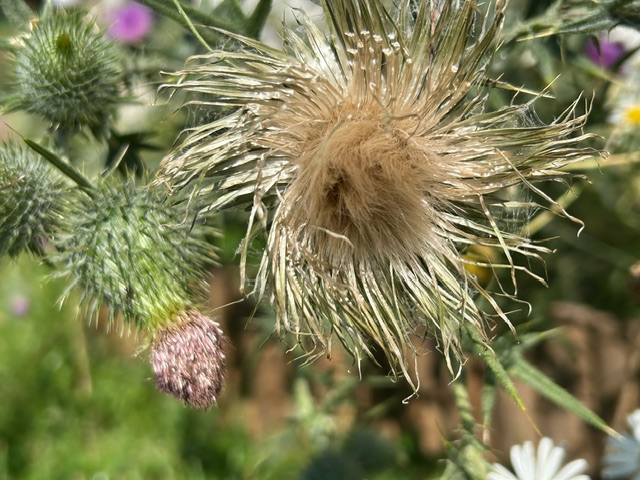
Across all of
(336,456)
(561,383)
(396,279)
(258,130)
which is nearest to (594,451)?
(561,383)

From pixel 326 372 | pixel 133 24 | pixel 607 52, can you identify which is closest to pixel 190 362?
pixel 326 372

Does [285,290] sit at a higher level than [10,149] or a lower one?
lower

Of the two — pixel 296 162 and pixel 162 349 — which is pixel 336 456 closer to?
pixel 162 349

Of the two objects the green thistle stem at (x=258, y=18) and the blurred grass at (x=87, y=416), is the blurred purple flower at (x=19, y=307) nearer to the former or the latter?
the blurred grass at (x=87, y=416)

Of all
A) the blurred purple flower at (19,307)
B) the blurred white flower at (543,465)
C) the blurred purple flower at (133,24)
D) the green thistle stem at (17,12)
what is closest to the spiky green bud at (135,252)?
the green thistle stem at (17,12)

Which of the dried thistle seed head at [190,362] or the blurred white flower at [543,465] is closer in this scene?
the dried thistle seed head at [190,362]

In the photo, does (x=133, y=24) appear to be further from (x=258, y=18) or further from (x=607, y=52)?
(x=607, y=52)

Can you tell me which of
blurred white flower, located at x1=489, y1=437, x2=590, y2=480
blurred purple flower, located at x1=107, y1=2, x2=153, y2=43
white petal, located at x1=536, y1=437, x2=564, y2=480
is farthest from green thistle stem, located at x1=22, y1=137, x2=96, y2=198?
blurred purple flower, located at x1=107, y1=2, x2=153, y2=43
